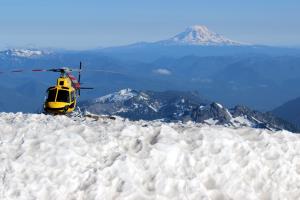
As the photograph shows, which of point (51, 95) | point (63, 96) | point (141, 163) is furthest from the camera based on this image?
point (63, 96)

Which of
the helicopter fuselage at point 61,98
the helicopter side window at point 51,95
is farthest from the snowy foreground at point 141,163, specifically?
the helicopter side window at point 51,95

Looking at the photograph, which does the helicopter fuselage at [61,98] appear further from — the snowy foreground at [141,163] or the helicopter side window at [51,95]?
the snowy foreground at [141,163]

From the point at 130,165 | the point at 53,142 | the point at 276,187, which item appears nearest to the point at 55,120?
the point at 53,142

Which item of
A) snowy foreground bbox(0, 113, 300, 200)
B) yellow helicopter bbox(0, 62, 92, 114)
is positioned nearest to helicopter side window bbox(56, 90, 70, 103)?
yellow helicopter bbox(0, 62, 92, 114)

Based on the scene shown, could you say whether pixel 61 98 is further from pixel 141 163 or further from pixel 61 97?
pixel 141 163

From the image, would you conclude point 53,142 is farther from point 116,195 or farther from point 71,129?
point 116,195

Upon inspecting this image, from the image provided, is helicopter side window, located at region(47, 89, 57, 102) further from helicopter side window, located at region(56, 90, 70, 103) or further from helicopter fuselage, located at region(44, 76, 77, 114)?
helicopter side window, located at region(56, 90, 70, 103)

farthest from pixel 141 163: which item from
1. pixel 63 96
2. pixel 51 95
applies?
pixel 51 95
